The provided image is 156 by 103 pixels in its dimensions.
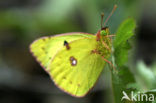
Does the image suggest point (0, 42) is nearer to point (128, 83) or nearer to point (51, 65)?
point (51, 65)

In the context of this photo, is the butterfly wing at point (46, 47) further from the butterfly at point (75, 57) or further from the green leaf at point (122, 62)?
the green leaf at point (122, 62)

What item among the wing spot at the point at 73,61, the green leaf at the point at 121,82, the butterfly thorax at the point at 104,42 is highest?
the butterfly thorax at the point at 104,42

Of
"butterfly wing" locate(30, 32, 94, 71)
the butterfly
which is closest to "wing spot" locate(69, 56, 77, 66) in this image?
the butterfly

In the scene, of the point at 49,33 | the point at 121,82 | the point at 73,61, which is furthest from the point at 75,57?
the point at 49,33

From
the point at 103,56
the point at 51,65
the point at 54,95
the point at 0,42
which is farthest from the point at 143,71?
the point at 0,42

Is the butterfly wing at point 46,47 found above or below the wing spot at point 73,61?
above

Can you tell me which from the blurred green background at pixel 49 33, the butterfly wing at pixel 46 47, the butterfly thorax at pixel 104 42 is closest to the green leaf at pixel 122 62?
the butterfly thorax at pixel 104 42

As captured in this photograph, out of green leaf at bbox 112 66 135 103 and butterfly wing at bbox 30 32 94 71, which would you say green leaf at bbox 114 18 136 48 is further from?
butterfly wing at bbox 30 32 94 71

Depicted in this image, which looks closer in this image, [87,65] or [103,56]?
[103,56]
